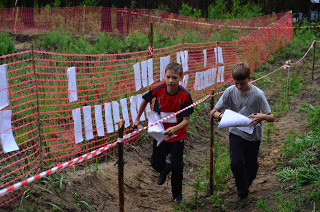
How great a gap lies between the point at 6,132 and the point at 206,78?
551 centimetres

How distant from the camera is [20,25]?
754 inches

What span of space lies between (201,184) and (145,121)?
6.52ft

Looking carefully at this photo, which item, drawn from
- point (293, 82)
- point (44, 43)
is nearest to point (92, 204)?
point (293, 82)

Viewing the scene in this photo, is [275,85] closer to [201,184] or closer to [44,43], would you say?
[201,184]

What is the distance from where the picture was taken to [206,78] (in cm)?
881

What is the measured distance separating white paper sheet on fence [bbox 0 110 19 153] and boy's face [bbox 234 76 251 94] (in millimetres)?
2429

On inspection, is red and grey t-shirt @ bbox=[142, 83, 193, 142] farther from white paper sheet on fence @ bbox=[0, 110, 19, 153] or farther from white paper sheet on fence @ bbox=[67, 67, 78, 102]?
white paper sheet on fence @ bbox=[0, 110, 19, 153]

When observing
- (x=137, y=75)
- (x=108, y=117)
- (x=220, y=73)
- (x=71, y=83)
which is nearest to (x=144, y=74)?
(x=137, y=75)

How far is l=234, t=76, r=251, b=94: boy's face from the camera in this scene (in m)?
4.20

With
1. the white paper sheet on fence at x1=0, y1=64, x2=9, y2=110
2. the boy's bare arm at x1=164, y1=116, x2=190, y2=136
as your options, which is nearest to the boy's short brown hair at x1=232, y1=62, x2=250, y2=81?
the boy's bare arm at x1=164, y1=116, x2=190, y2=136

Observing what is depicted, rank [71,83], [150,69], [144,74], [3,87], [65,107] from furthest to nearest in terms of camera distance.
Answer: [150,69] → [144,74] → [65,107] → [71,83] → [3,87]

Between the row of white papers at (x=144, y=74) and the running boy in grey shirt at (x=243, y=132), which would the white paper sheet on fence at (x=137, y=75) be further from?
the running boy in grey shirt at (x=243, y=132)

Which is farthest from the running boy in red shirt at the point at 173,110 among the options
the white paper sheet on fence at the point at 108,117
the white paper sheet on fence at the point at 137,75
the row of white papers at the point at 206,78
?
the row of white papers at the point at 206,78

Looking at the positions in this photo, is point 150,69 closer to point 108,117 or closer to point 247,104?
point 108,117
